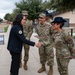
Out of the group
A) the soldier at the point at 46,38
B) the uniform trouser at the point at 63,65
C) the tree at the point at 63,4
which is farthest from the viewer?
the tree at the point at 63,4

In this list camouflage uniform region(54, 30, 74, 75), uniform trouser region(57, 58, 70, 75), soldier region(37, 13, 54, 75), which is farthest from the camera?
soldier region(37, 13, 54, 75)

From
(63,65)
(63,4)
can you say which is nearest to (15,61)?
(63,65)

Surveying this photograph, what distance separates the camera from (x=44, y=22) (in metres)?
7.56

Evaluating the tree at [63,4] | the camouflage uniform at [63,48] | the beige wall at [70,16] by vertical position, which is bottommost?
the camouflage uniform at [63,48]

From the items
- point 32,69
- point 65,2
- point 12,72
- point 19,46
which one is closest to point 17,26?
point 19,46

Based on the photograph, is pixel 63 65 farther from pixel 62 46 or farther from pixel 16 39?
pixel 16 39

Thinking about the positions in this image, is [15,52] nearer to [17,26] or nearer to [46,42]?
[17,26]

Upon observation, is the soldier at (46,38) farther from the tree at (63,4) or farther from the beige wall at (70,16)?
the beige wall at (70,16)

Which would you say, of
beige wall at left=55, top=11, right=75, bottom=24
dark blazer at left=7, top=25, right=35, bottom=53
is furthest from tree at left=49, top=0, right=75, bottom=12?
beige wall at left=55, top=11, right=75, bottom=24

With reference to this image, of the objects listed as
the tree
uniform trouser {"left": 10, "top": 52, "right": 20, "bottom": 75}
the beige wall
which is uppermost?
the tree

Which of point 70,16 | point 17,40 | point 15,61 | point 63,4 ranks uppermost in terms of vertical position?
point 63,4

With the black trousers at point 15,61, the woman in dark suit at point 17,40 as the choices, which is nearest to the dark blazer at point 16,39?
the woman in dark suit at point 17,40

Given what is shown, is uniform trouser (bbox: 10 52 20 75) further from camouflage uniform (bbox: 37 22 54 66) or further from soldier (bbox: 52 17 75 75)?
soldier (bbox: 52 17 75 75)

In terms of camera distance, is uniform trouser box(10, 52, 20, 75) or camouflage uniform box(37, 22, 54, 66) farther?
camouflage uniform box(37, 22, 54, 66)
